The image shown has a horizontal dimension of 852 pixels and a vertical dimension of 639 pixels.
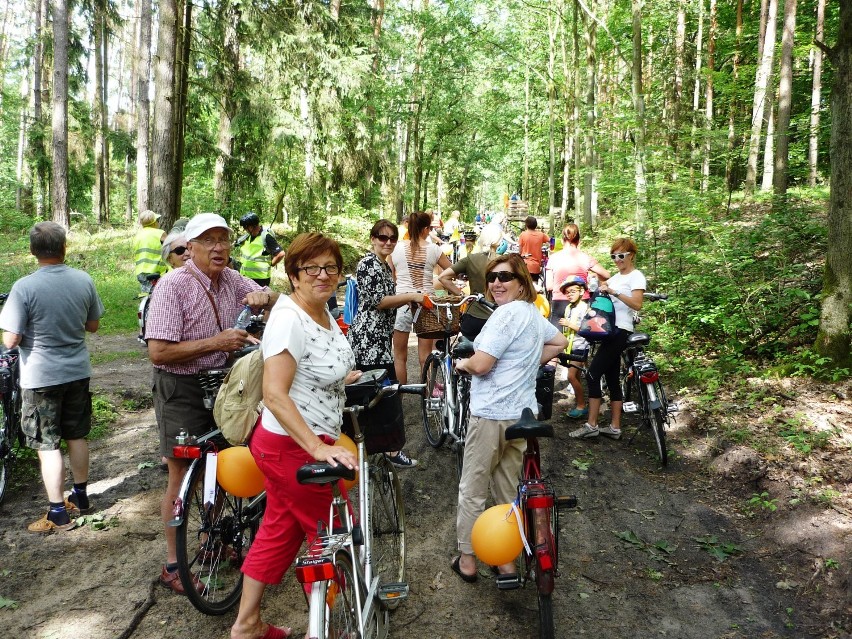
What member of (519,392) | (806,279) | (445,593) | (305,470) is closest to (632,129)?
(806,279)

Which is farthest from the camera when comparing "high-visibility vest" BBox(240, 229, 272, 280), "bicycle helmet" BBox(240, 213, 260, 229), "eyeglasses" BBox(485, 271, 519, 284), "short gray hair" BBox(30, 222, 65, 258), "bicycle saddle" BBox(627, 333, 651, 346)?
"high-visibility vest" BBox(240, 229, 272, 280)

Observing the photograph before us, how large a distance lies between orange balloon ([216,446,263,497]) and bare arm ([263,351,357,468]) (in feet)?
3.02

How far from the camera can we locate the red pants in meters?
2.59

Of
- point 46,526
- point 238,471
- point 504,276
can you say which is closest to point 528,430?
point 504,276

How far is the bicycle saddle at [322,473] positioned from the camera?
234 centimetres

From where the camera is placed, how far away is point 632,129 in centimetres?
1173

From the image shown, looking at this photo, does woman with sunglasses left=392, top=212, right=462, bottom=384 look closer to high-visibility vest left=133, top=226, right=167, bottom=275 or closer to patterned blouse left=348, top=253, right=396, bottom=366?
patterned blouse left=348, top=253, right=396, bottom=366

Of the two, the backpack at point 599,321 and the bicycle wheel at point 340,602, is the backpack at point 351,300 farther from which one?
the bicycle wheel at point 340,602

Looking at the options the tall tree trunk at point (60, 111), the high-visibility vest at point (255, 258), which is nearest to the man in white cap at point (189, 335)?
the high-visibility vest at point (255, 258)

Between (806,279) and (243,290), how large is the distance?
7708 millimetres

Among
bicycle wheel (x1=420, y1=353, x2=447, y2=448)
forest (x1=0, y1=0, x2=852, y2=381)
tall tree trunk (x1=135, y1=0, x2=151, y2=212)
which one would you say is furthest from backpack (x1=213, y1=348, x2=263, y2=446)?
tall tree trunk (x1=135, y1=0, x2=151, y2=212)

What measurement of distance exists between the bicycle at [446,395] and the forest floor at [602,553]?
0.87ft

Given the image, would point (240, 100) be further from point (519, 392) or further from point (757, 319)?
point (519, 392)

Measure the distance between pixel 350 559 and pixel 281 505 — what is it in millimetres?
375
